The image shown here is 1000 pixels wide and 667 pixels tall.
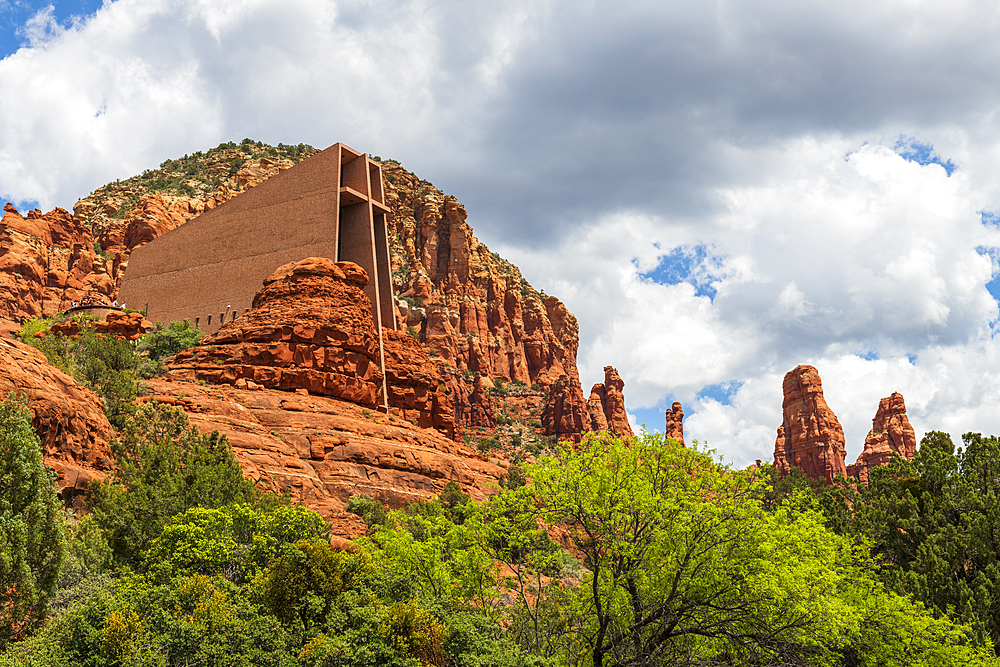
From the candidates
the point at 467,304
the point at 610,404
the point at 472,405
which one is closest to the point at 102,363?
the point at 472,405

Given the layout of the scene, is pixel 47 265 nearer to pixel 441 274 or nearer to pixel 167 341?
pixel 167 341

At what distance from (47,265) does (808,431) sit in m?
110

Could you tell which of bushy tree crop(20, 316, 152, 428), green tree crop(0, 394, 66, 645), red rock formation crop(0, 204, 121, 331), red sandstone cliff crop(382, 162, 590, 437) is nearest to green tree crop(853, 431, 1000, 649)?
green tree crop(0, 394, 66, 645)

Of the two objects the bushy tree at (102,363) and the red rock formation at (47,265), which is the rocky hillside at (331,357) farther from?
the bushy tree at (102,363)

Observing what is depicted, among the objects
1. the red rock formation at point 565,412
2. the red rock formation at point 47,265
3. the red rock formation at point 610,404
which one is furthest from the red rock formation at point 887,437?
the red rock formation at point 47,265

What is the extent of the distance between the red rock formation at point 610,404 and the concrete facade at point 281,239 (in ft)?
230

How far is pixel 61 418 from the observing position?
81.6ft

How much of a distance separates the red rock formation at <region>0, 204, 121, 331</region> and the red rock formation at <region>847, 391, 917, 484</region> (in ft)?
367

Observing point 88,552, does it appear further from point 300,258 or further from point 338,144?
point 338,144

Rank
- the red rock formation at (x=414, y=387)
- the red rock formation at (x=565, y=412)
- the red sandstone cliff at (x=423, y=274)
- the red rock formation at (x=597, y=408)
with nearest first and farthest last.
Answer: the red rock formation at (x=414, y=387), the red sandstone cliff at (x=423, y=274), the red rock formation at (x=565, y=412), the red rock formation at (x=597, y=408)

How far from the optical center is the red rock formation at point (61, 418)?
23.6 m

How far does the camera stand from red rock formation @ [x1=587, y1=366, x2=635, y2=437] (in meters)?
120

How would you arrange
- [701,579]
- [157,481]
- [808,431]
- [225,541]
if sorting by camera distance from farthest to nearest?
[808,431] < [157,481] < [225,541] < [701,579]

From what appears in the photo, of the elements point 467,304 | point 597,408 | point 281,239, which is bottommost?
point 597,408
